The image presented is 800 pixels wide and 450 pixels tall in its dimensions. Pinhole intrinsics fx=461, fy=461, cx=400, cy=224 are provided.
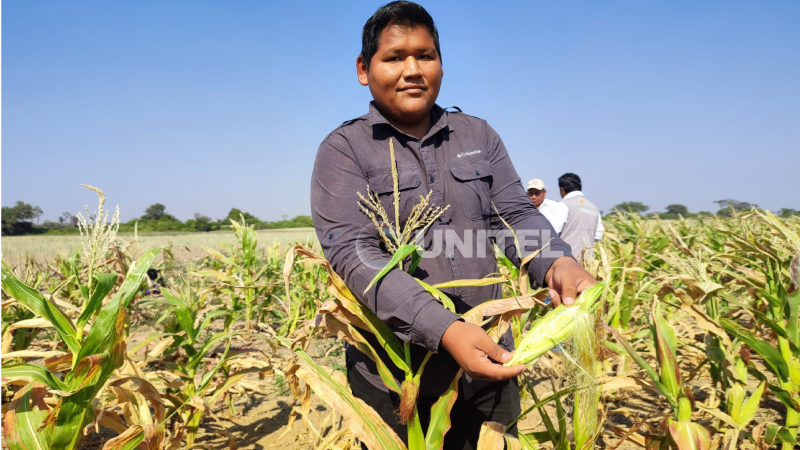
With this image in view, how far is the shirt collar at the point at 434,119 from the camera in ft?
5.05

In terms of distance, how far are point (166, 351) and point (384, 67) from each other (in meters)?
2.39

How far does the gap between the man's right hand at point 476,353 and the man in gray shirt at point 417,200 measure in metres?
0.13

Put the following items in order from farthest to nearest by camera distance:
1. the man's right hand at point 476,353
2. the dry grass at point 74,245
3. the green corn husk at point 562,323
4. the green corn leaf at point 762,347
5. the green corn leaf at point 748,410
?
1. the dry grass at point 74,245
2. the green corn leaf at point 748,410
3. the green corn leaf at point 762,347
4. the green corn husk at point 562,323
5. the man's right hand at point 476,353

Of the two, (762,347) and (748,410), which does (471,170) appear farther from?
(748,410)

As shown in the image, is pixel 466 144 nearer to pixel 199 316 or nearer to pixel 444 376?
pixel 444 376

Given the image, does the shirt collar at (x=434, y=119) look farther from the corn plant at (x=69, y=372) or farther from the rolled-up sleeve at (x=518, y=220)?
the corn plant at (x=69, y=372)

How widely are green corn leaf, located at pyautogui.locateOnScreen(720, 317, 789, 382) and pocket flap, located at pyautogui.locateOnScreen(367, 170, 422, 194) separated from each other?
5.42 feet

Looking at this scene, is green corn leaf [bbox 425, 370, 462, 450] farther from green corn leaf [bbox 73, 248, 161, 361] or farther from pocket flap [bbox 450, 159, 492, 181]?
green corn leaf [bbox 73, 248, 161, 361]

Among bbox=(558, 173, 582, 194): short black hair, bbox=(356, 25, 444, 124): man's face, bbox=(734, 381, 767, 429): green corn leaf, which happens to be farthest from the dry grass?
bbox=(558, 173, 582, 194): short black hair

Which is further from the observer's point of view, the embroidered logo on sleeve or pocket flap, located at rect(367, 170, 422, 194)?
the embroidered logo on sleeve

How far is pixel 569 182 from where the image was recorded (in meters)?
→ 5.44

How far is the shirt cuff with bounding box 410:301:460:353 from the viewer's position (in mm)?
1164

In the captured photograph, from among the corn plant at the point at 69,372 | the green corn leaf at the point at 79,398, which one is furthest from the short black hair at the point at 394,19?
the green corn leaf at the point at 79,398

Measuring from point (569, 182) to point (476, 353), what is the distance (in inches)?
189
